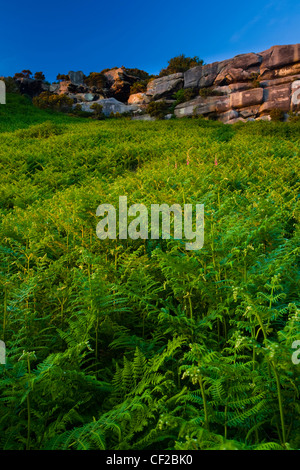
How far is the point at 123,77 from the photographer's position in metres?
41.4

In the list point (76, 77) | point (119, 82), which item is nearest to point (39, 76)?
point (76, 77)

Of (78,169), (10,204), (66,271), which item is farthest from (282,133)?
(66,271)

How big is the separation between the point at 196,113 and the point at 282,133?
16.6 meters

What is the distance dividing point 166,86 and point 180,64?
19.2ft

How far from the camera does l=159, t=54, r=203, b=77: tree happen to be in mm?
37406

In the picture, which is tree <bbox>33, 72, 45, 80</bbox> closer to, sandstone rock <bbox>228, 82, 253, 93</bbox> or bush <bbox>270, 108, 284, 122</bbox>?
sandstone rock <bbox>228, 82, 253, 93</bbox>

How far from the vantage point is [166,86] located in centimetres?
3484

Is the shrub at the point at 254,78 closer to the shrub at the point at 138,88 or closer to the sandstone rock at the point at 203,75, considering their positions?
the sandstone rock at the point at 203,75

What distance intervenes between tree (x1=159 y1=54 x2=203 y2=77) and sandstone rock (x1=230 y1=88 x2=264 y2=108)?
12215 mm

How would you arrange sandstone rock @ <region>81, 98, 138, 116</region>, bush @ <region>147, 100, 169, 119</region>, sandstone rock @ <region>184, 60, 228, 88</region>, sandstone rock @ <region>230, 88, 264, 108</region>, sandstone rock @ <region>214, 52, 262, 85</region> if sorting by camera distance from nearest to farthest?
sandstone rock @ <region>230, 88, 264, 108</region> < sandstone rock @ <region>214, 52, 262, 85</region> < bush @ <region>147, 100, 169, 119</region> < sandstone rock @ <region>184, 60, 228, 88</region> < sandstone rock @ <region>81, 98, 138, 116</region>

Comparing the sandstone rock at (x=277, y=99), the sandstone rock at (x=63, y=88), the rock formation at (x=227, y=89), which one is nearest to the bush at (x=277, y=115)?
the rock formation at (x=227, y=89)

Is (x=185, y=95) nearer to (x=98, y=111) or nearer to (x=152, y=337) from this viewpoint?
(x=98, y=111)

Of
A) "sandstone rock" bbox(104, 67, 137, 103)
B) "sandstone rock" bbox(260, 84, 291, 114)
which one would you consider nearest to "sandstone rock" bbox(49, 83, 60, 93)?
"sandstone rock" bbox(104, 67, 137, 103)

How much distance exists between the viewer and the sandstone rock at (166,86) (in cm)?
3466
